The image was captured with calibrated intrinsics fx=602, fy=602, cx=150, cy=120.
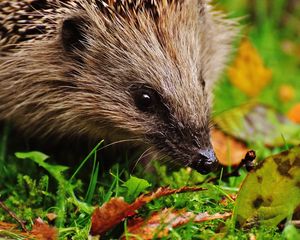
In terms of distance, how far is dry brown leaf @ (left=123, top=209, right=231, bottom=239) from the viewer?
73.1 inches

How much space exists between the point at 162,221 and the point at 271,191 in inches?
15.3

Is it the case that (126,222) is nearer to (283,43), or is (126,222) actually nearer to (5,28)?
(5,28)

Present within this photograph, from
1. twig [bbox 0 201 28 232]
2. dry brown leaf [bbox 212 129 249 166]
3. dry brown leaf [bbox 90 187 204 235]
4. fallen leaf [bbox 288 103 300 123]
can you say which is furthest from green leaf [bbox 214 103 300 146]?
twig [bbox 0 201 28 232]

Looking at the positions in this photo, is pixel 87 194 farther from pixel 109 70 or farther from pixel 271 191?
pixel 271 191

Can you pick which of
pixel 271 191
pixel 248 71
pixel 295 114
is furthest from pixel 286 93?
pixel 271 191

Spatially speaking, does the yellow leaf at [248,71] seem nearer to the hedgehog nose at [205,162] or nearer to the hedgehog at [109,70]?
the hedgehog at [109,70]

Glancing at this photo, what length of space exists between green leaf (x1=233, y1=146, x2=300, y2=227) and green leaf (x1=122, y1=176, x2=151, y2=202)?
338mm

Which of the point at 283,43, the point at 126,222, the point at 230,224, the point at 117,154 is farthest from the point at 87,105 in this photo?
the point at 283,43

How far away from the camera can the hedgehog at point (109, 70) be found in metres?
2.36

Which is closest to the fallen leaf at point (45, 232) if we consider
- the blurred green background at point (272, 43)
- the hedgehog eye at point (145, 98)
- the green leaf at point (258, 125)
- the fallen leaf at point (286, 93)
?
the hedgehog eye at point (145, 98)

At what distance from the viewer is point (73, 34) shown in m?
2.47

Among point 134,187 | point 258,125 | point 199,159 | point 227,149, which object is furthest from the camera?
point 258,125

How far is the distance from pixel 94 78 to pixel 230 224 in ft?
2.89

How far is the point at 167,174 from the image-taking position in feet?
8.39
